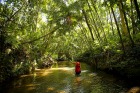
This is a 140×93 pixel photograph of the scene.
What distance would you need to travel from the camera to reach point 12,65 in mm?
22297

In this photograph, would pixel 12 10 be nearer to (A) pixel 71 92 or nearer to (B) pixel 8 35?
(B) pixel 8 35

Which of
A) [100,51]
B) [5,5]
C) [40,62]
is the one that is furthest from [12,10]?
[40,62]

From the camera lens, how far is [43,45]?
111ft

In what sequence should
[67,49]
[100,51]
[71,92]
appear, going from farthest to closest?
[67,49], [100,51], [71,92]

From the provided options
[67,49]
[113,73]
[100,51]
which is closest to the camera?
[113,73]

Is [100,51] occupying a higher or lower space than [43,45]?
lower

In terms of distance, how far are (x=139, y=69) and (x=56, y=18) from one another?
1137 cm

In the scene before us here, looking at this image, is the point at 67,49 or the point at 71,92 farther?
the point at 67,49

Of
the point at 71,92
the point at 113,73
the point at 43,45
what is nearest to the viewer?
the point at 71,92

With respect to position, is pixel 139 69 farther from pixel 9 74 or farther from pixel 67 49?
pixel 67 49

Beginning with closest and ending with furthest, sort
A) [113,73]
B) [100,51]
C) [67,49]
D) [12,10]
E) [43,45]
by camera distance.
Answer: [12,10], [113,73], [100,51], [43,45], [67,49]

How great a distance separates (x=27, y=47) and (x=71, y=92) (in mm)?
15394

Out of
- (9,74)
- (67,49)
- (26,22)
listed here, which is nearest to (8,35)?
(26,22)

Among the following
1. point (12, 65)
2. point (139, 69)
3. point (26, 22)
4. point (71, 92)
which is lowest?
point (71, 92)
